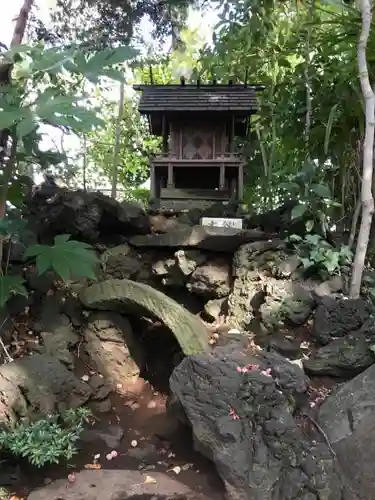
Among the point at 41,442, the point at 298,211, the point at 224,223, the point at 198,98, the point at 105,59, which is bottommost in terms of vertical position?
the point at 41,442

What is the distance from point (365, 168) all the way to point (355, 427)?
234cm

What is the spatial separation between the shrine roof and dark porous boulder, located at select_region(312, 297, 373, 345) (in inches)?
139

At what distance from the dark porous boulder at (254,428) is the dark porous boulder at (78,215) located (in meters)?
2.49

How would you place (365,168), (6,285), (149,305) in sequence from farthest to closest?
(149,305) → (365,168) → (6,285)

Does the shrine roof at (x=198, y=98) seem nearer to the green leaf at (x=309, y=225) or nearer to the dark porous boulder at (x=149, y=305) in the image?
the green leaf at (x=309, y=225)

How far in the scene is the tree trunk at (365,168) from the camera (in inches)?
170

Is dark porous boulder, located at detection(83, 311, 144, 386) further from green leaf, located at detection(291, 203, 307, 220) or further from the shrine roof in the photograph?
the shrine roof

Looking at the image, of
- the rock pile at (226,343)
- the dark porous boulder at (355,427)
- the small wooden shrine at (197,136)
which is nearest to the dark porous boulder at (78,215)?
the rock pile at (226,343)

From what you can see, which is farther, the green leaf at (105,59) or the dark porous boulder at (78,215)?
the dark porous boulder at (78,215)

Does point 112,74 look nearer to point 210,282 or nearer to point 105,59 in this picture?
point 105,59

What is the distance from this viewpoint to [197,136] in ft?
23.4

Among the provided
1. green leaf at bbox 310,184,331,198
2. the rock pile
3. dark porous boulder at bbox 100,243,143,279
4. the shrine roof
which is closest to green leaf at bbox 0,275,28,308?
the rock pile

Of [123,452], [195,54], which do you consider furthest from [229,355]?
[195,54]

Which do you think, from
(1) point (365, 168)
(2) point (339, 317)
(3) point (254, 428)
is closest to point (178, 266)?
(2) point (339, 317)
